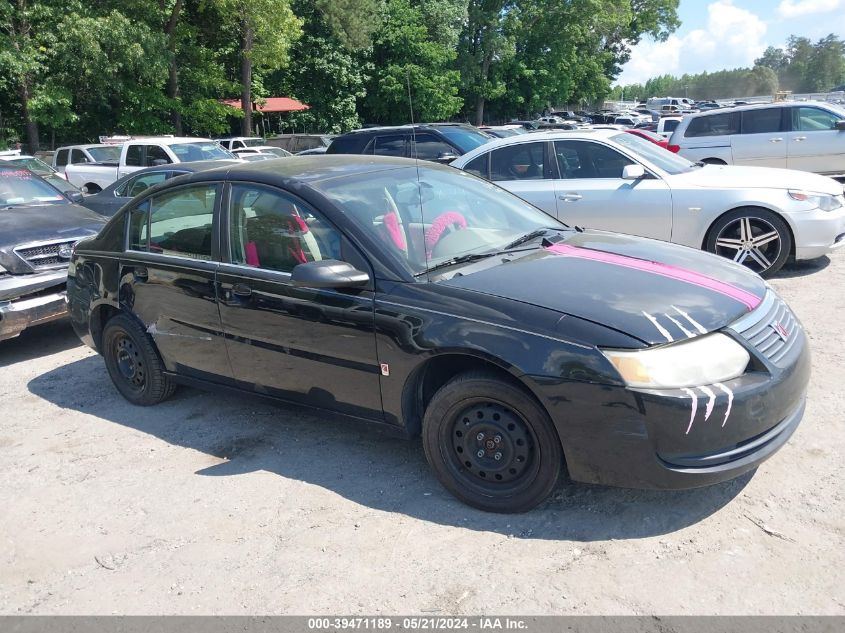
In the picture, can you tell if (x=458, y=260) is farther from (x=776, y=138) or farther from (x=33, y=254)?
(x=776, y=138)

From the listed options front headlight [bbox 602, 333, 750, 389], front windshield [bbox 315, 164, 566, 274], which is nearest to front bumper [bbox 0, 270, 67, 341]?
front windshield [bbox 315, 164, 566, 274]

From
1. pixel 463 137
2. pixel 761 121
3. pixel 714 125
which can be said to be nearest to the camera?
pixel 463 137

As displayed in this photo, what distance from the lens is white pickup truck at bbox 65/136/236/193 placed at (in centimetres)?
1413

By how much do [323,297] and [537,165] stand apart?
476 cm

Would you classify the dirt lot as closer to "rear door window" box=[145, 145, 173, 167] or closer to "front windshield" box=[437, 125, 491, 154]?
"front windshield" box=[437, 125, 491, 154]

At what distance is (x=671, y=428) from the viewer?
2840 millimetres

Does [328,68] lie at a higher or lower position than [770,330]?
higher

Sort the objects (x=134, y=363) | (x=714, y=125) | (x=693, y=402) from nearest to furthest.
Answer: (x=693, y=402) < (x=134, y=363) < (x=714, y=125)

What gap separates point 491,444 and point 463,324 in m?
0.57

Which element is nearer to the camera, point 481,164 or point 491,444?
point 491,444

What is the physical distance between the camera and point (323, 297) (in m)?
3.68

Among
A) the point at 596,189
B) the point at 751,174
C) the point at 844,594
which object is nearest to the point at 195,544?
the point at 844,594

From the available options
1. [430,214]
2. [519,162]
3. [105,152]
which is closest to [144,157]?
[105,152]

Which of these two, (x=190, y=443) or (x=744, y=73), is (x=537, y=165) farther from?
(x=744, y=73)
